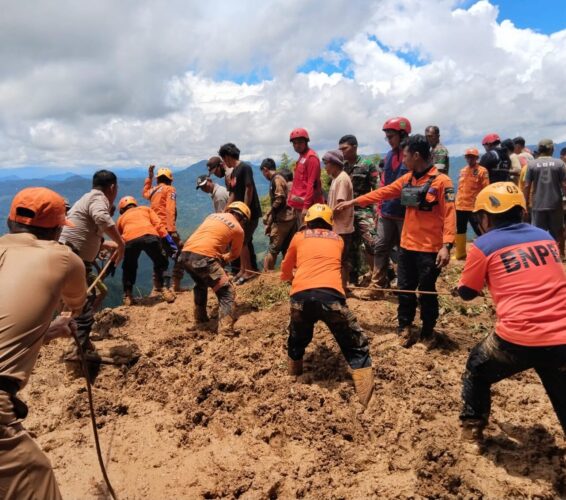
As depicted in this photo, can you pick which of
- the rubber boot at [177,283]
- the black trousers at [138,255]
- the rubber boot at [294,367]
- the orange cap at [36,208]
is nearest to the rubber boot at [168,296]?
the rubber boot at [177,283]

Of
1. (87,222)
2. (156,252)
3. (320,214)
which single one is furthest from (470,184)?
(87,222)

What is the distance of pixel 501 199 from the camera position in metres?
2.88

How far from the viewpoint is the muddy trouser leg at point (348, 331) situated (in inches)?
154

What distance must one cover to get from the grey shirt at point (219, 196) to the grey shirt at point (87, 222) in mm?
3040

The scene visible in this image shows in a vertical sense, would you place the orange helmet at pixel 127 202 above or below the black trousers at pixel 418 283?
above

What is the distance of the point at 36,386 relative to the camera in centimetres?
469

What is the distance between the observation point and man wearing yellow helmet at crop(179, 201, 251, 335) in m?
5.44

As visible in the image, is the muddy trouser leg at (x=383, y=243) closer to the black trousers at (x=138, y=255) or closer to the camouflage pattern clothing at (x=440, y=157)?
the camouflage pattern clothing at (x=440, y=157)

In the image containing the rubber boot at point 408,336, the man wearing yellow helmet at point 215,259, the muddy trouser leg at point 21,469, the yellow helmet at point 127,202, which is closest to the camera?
the muddy trouser leg at point 21,469

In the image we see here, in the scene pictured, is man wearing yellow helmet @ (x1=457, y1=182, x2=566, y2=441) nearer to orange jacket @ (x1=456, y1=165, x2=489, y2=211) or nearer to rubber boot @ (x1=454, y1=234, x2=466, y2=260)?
orange jacket @ (x1=456, y1=165, x2=489, y2=211)

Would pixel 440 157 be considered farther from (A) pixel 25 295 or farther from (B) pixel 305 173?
(A) pixel 25 295

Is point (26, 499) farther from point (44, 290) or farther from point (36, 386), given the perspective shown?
point (36, 386)

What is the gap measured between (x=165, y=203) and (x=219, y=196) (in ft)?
3.32

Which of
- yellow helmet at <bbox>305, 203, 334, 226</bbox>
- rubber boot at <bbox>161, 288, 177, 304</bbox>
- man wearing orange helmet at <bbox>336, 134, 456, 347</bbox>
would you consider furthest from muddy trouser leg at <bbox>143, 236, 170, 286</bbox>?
man wearing orange helmet at <bbox>336, 134, 456, 347</bbox>
